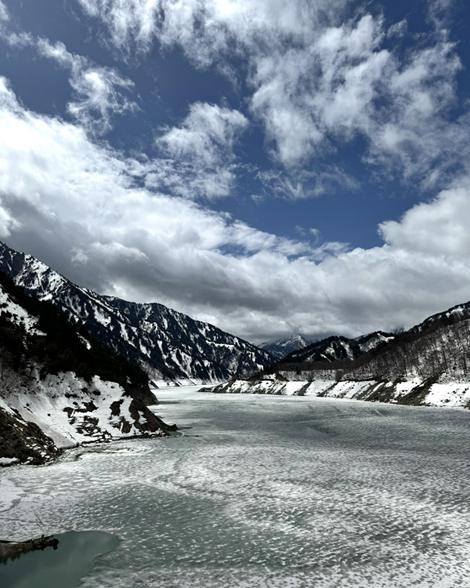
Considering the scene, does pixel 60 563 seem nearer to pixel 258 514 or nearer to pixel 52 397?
pixel 258 514

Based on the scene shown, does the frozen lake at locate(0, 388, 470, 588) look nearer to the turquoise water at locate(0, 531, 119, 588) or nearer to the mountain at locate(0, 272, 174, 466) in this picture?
the turquoise water at locate(0, 531, 119, 588)

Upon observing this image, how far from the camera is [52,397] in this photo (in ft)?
142

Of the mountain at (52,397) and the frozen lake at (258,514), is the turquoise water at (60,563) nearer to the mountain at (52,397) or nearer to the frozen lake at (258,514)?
the frozen lake at (258,514)

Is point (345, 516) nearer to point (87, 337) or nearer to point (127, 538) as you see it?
point (127, 538)

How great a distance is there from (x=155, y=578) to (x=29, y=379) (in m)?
37.3

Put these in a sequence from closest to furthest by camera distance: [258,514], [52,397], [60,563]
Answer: [60,563]
[258,514]
[52,397]

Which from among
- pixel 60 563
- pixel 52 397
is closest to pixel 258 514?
pixel 60 563

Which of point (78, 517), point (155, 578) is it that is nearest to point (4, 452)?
point (78, 517)

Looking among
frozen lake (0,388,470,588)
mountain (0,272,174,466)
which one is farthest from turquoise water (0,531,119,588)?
mountain (0,272,174,466)

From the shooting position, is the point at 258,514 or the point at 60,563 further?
the point at 258,514

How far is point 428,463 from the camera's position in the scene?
1180 inches

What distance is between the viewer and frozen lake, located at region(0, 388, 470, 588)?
41.5 ft

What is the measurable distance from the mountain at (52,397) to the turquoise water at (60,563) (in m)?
17.8

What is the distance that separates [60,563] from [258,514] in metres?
9.06
